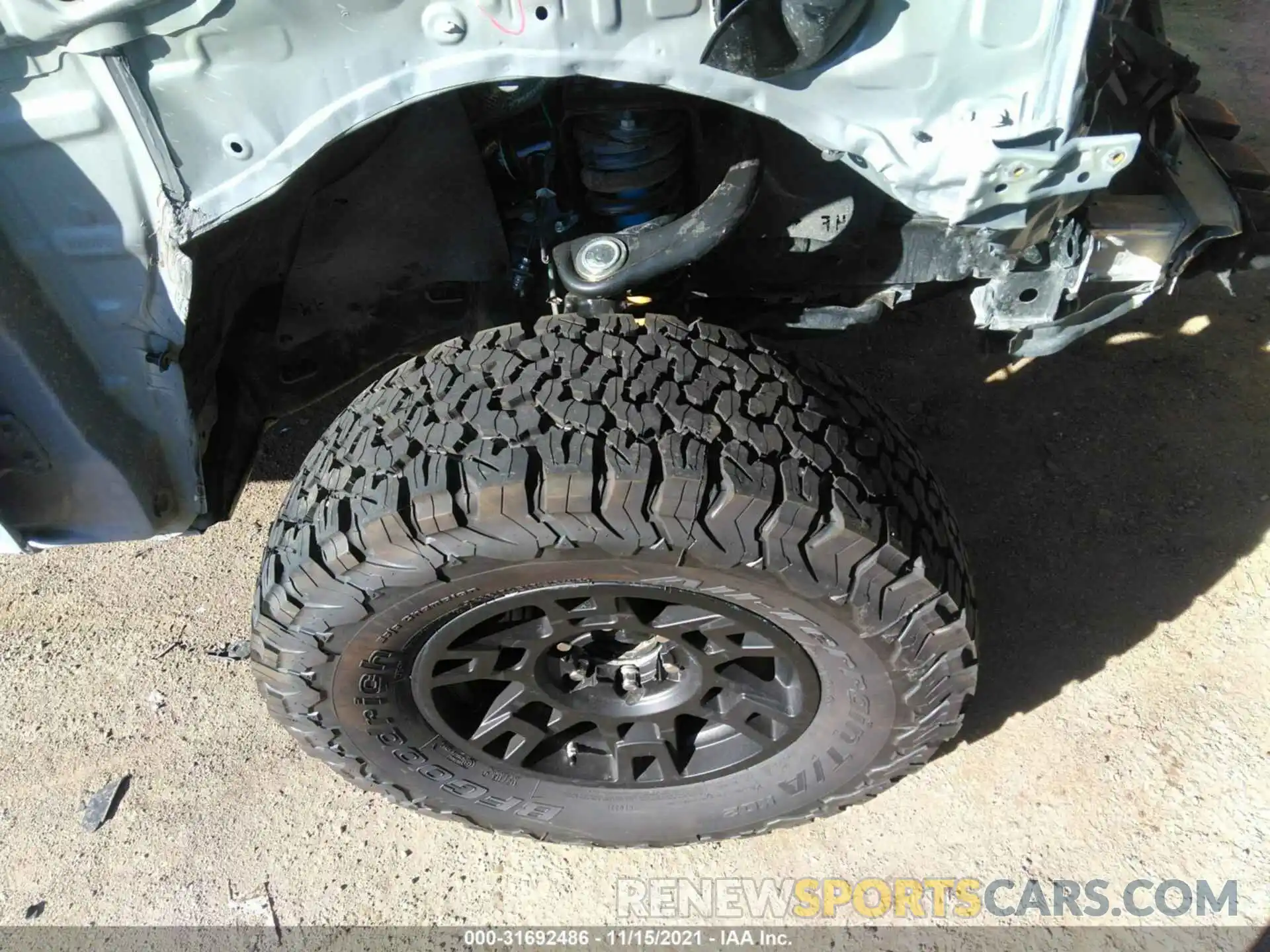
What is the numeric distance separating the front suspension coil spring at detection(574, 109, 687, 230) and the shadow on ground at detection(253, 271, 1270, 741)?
2.77 ft

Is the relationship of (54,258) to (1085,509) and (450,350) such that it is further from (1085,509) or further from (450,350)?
(1085,509)

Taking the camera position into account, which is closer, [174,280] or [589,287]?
[174,280]

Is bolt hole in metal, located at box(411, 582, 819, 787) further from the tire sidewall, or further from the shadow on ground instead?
the shadow on ground

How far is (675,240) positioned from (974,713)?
1.49m

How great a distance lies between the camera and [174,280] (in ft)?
5.22

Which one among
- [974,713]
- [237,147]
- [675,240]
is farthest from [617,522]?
[974,713]

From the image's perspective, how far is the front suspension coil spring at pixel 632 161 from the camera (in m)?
1.71

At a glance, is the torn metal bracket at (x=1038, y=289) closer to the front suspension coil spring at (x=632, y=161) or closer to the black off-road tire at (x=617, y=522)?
the black off-road tire at (x=617, y=522)

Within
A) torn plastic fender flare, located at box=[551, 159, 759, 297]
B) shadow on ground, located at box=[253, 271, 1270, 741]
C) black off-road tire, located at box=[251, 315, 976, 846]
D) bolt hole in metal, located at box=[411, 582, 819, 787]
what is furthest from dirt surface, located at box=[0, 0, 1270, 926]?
torn plastic fender flare, located at box=[551, 159, 759, 297]

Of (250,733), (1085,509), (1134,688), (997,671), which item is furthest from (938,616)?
(250,733)

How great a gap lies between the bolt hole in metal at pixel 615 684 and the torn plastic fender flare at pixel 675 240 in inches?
22.7

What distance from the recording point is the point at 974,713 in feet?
7.73

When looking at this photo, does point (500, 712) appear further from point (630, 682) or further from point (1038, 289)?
point (1038, 289)

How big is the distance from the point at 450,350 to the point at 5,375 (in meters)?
0.78
